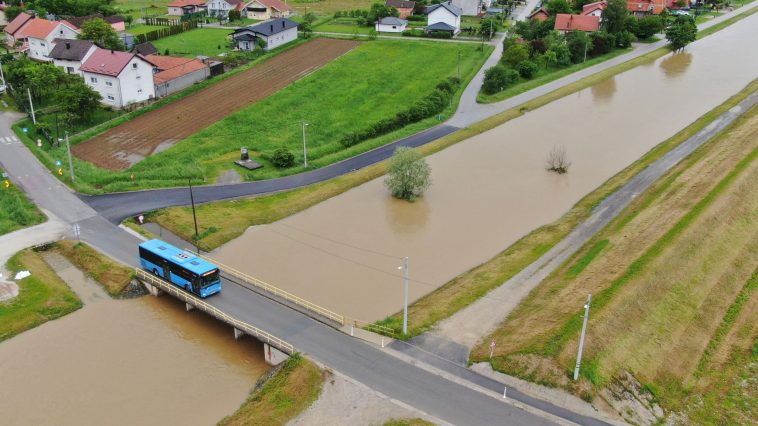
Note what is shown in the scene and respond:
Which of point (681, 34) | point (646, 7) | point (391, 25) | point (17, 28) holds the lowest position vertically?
point (681, 34)

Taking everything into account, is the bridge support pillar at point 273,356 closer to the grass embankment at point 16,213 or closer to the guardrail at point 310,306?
the guardrail at point 310,306

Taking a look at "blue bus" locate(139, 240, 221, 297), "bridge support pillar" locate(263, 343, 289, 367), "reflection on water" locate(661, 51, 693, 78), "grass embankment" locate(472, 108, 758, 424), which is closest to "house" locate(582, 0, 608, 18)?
"reflection on water" locate(661, 51, 693, 78)

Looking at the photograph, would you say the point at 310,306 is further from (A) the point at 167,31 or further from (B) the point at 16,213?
(A) the point at 167,31

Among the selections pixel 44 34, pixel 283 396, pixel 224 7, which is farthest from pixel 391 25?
pixel 283 396

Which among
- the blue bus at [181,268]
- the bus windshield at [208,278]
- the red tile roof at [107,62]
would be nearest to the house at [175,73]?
the red tile roof at [107,62]

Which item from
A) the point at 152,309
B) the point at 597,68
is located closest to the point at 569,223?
the point at 152,309

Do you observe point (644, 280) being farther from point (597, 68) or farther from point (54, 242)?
point (597, 68)
